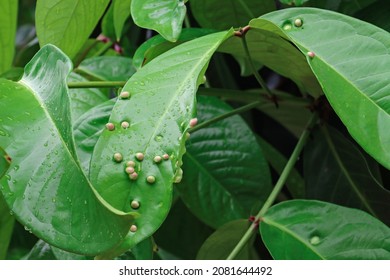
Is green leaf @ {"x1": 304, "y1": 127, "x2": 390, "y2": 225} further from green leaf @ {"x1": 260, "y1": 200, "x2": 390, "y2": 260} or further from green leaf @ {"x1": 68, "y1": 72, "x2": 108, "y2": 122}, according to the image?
green leaf @ {"x1": 68, "y1": 72, "x2": 108, "y2": 122}

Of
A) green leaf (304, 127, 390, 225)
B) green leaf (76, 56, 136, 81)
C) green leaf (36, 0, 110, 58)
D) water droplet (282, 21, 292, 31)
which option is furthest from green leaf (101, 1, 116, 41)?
water droplet (282, 21, 292, 31)

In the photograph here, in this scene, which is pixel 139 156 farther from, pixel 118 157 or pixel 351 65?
pixel 351 65

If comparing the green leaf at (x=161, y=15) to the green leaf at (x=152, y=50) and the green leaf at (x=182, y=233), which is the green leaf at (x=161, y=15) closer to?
the green leaf at (x=152, y=50)

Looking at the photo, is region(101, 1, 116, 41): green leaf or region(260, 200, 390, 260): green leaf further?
region(101, 1, 116, 41): green leaf

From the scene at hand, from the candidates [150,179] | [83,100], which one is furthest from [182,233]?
[150,179]

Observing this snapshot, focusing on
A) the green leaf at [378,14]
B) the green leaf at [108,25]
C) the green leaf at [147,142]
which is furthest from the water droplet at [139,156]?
the green leaf at [108,25]

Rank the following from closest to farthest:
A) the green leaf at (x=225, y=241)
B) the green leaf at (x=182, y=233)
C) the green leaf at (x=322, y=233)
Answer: the green leaf at (x=322, y=233) → the green leaf at (x=225, y=241) → the green leaf at (x=182, y=233)
